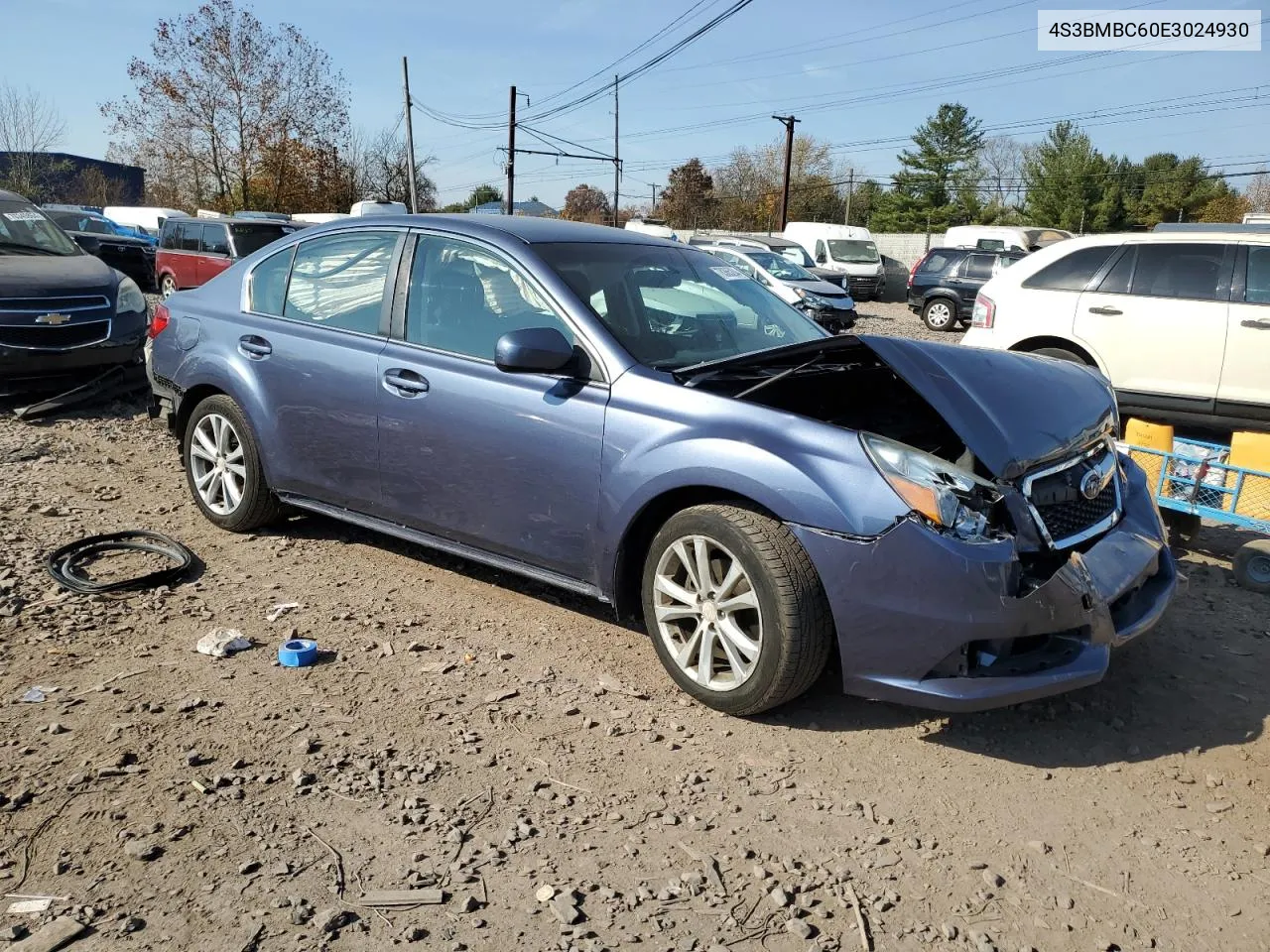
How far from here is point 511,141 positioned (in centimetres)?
4109

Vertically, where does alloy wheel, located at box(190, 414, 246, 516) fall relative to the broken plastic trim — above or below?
above

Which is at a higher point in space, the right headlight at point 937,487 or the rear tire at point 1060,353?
the rear tire at point 1060,353

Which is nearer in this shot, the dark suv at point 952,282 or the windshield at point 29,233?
the windshield at point 29,233

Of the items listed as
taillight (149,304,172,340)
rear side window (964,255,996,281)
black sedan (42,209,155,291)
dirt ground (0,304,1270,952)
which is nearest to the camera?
dirt ground (0,304,1270,952)

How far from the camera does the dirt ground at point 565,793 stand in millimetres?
2441

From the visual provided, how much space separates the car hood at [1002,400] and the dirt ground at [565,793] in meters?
0.97

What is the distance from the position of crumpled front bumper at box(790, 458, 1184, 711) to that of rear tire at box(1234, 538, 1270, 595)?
214cm

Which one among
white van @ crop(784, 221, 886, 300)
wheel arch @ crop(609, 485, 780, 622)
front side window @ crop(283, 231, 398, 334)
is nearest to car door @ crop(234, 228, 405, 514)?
front side window @ crop(283, 231, 398, 334)

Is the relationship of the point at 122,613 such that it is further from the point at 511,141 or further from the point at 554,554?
the point at 511,141

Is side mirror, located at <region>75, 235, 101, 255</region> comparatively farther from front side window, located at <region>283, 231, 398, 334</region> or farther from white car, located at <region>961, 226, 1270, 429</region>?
white car, located at <region>961, 226, 1270, 429</region>

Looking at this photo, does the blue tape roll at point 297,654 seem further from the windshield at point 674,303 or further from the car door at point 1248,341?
the car door at point 1248,341

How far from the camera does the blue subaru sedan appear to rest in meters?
3.06

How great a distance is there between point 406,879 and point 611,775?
2.47 feet

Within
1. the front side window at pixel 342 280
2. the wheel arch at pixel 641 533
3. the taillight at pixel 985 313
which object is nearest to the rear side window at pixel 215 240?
the taillight at pixel 985 313
